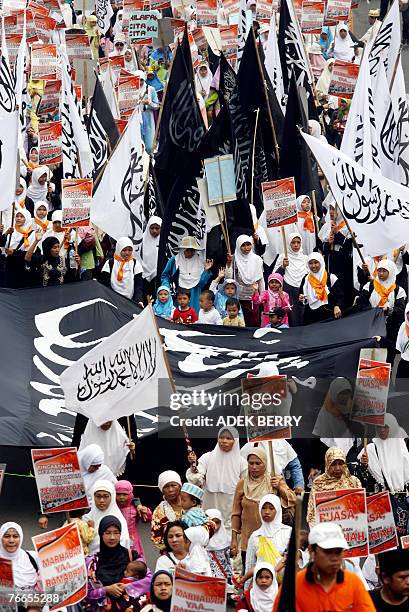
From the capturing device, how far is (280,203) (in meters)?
14.3

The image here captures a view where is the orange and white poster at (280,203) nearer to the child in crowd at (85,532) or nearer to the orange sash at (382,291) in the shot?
the orange sash at (382,291)

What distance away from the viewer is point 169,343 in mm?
13188

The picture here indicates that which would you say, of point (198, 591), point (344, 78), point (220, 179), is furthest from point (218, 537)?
point (344, 78)

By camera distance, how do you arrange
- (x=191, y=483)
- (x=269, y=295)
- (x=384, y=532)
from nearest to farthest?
(x=384, y=532)
(x=191, y=483)
(x=269, y=295)

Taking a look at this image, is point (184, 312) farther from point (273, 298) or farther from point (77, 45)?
point (77, 45)

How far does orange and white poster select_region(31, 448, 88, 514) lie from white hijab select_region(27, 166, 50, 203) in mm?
8574

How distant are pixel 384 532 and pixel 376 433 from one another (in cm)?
181

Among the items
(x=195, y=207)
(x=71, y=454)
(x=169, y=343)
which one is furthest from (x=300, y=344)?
(x=71, y=454)

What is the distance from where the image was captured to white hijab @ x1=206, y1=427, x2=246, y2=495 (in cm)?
1042

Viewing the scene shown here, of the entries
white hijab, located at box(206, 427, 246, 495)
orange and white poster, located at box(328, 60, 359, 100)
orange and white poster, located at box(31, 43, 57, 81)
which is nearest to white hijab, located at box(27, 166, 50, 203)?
orange and white poster, located at box(31, 43, 57, 81)

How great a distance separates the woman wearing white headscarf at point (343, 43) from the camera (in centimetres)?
2456

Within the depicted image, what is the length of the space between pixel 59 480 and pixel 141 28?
525 inches

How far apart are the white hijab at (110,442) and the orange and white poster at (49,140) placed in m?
6.62

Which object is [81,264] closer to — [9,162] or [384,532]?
[9,162]
